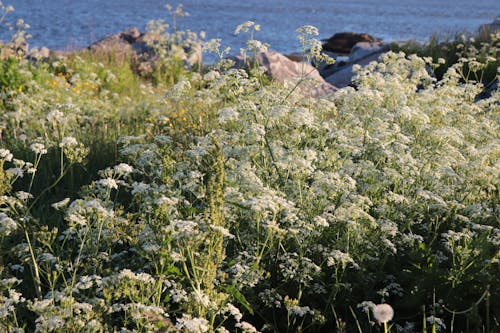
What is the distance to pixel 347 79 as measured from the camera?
1390 cm

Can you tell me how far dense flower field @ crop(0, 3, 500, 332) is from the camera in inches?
121

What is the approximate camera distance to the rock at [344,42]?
2494 cm

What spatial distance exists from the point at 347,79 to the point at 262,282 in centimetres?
1057

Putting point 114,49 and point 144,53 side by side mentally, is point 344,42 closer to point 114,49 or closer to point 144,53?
point 144,53

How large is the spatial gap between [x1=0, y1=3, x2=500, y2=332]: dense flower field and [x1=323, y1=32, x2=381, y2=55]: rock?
19837mm

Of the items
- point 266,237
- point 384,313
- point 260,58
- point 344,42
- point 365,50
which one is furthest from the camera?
point 344,42

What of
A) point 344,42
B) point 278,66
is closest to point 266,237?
point 278,66

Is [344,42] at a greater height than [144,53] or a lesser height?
lesser

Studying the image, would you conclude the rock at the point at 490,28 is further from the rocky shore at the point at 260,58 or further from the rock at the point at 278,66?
the rock at the point at 278,66

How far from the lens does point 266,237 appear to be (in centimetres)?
396

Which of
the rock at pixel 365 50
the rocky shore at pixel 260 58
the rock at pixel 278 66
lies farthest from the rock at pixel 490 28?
the rock at pixel 278 66

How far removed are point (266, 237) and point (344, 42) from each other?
73.7 feet

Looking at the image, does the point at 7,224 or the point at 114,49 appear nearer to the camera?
the point at 7,224

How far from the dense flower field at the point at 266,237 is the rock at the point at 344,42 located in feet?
65.1
